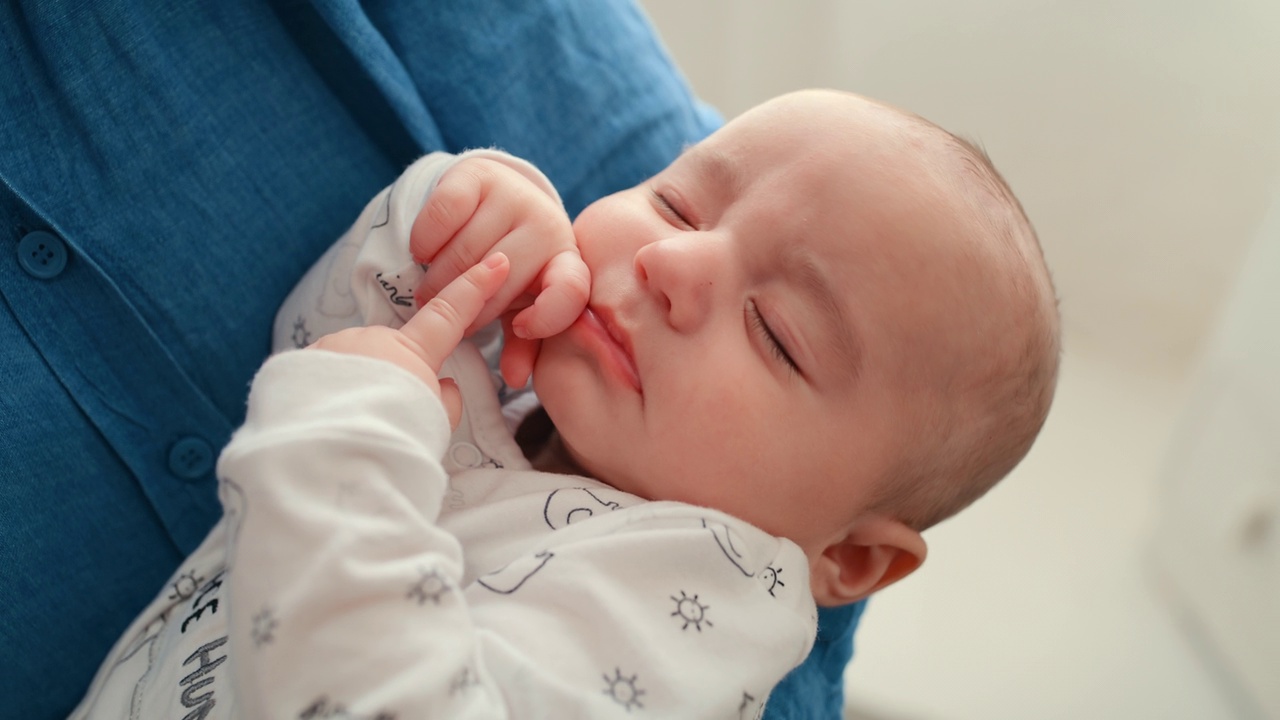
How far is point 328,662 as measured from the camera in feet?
2.00

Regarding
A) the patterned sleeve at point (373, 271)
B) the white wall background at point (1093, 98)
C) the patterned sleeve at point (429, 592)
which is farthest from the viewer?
the white wall background at point (1093, 98)

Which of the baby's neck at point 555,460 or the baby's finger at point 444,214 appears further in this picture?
the baby's neck at point 555,460

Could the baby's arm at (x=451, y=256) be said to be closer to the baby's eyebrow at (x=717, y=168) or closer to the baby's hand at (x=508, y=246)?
the baby's hand at (x=508, y=246)

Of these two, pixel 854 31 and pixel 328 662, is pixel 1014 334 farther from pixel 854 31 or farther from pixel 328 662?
pixel 854 31

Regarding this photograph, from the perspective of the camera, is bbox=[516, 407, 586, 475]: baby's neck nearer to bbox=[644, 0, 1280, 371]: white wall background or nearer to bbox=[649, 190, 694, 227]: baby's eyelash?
bbox=[649, 190, 694, 227]: baby's eyelash

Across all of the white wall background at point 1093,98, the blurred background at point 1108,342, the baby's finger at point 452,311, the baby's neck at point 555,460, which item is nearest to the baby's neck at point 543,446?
the baby's neck at point 555,460

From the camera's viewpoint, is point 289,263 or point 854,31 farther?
point 854,31

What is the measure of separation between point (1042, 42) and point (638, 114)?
3.45 feet

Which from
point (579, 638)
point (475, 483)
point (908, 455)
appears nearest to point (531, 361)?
point (475, 483)

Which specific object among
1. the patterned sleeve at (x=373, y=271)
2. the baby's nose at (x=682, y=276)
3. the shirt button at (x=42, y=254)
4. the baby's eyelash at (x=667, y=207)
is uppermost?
the shirt button at (x=42, y=254)

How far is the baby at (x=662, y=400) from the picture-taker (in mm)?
681

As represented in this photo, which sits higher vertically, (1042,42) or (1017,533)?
(1042,42)

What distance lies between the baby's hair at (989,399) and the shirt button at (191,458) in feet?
2.10

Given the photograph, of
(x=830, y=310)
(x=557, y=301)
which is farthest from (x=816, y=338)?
(x=557, y=301)
